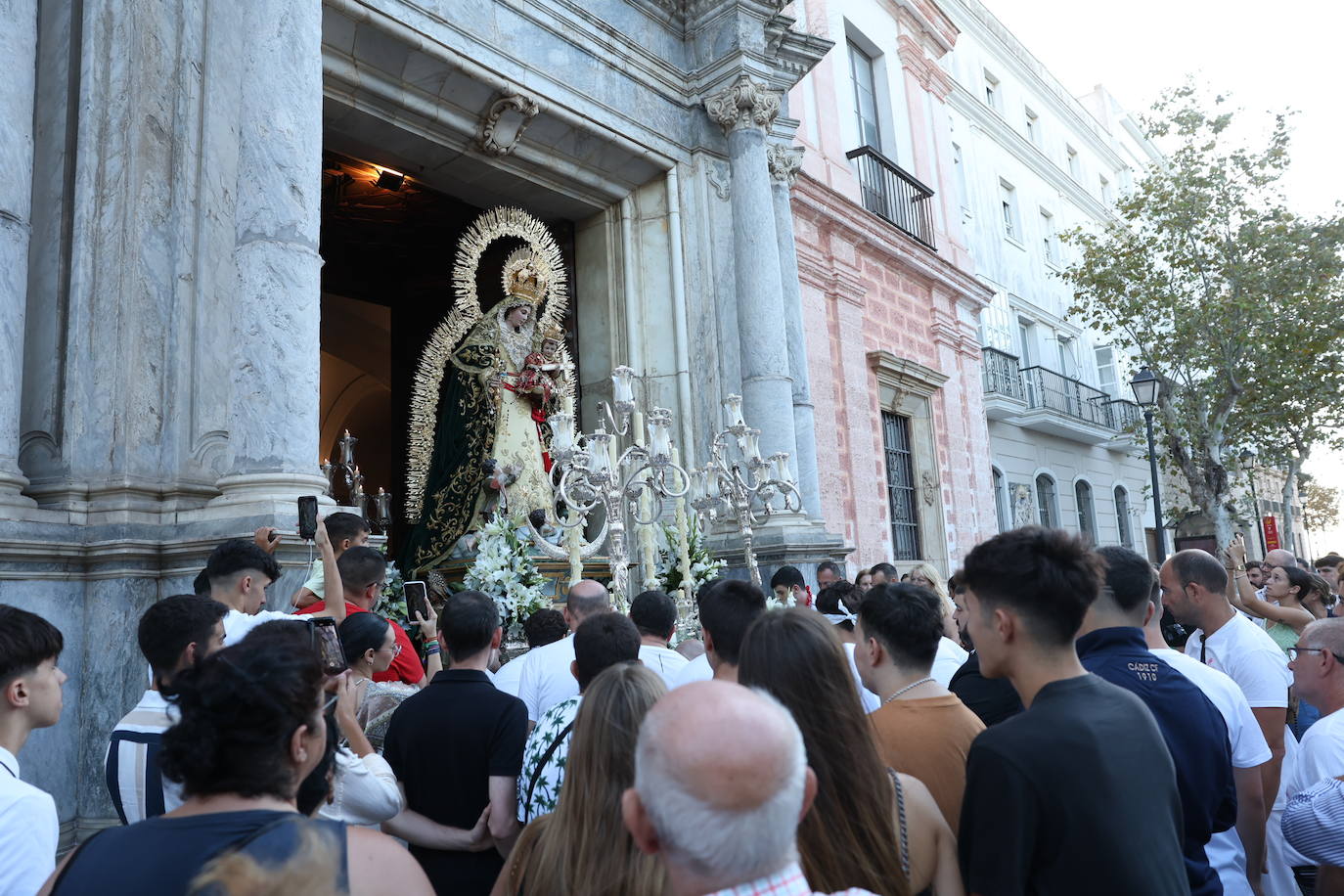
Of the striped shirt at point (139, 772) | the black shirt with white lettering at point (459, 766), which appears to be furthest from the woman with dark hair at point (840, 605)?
the striped shirt at point (139, 772)

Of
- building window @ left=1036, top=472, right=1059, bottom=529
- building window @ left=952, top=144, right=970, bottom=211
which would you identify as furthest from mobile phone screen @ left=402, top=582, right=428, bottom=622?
building window @ left=1036, top=472, right=1059, bottom=529

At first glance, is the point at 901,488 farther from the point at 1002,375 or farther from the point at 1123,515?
the point at 1123,515

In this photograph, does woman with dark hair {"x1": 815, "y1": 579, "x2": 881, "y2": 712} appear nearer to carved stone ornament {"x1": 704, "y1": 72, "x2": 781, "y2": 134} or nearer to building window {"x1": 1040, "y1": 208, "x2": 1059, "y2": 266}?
carved stone ornament {"x1": 704, "y1": 72, "x2": 781, "y2": 134}

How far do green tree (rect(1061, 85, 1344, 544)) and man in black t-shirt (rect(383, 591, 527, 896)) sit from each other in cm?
1587

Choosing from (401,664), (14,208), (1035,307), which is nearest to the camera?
(401,664)

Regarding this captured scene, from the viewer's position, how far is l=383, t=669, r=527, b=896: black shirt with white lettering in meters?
2.71

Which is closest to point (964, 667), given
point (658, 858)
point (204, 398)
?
point (658, 858)

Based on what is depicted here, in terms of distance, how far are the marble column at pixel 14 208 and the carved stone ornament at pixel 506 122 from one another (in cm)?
355

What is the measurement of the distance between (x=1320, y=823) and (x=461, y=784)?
2.27m

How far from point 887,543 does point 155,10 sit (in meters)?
10.00

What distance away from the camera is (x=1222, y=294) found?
54.4ft

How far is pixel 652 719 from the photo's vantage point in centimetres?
123

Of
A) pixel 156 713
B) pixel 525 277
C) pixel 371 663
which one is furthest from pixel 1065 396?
pixel 156 713

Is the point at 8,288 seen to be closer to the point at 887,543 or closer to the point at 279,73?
the point at 279,73
